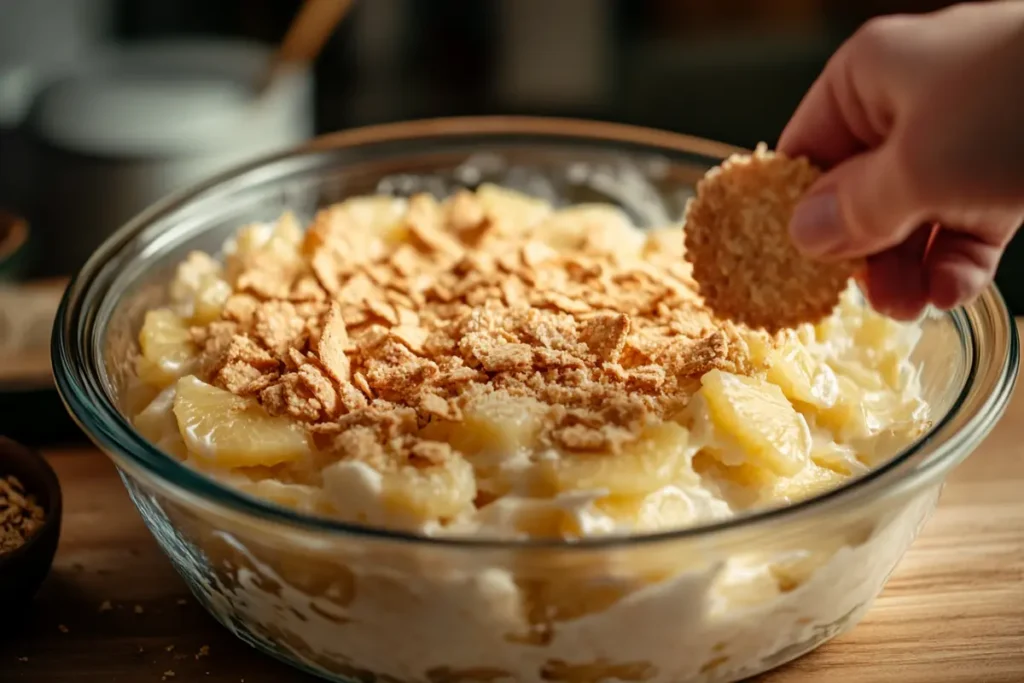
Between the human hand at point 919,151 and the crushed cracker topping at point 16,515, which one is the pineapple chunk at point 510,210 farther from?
the crushed cracker topping at point 16,515

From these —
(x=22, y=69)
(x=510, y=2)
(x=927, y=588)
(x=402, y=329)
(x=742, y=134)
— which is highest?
(x=510, y=2)

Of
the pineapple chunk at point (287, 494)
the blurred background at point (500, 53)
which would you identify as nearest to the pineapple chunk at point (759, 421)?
the pineapple chunk at point (287, 494)

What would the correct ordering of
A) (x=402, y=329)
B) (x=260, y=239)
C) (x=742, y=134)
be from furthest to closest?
1. (x=742, y=134)
2. (x=260, y=239)
3. (x=402, y=329)

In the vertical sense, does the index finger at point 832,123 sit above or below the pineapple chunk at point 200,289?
above

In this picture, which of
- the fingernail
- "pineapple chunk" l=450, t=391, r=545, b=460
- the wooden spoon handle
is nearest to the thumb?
the fingernail

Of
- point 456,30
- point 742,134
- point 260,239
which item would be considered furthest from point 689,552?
point 456,30

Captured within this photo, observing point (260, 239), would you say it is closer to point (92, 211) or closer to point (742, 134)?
point (92, 211)
